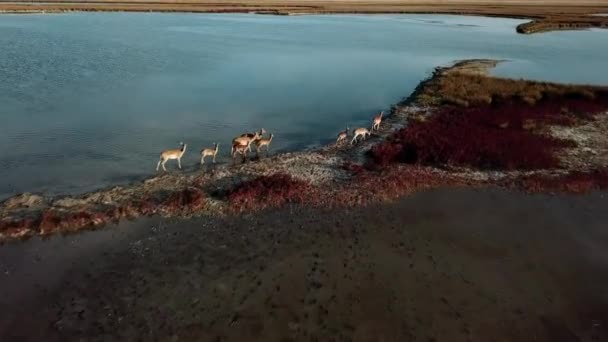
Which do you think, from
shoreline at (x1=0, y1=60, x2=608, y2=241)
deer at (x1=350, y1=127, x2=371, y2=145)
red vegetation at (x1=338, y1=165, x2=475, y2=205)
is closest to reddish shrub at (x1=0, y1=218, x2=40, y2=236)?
shoreline at (x1=0, y1=60, x2=608, y2=241)

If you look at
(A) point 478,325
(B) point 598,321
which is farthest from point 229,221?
(B) point 598,321

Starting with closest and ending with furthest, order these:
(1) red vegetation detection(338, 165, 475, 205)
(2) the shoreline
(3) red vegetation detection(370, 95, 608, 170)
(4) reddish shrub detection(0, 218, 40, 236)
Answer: (4) reddish shrub detection(0, 218, 40, 236), (2) the shoreline, (1) red vegetation detection(338, 165, 475, 205), (3) red vegetation detection(370, 95, 608, 170)

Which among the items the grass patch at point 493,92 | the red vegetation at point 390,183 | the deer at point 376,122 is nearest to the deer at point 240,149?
the red vegetation at point 390,183

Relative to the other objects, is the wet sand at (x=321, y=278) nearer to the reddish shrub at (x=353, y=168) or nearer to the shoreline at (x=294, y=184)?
the shoreline at (x=294, y=184)

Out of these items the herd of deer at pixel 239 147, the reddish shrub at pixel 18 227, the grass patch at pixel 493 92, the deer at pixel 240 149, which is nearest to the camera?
the reddish shrub at pixel 18 227

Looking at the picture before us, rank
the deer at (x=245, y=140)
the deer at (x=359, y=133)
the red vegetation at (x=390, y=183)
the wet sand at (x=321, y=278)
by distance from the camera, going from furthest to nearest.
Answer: the deer at (x=359, y=133), the deer at (x=245, y=140), the red vegetation at (x=390, y=183), the wet sand at (x=321, y=278)

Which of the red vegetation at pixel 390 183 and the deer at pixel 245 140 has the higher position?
the deer at pixel 245 140

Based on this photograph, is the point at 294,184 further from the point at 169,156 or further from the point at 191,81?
the point at 191,81

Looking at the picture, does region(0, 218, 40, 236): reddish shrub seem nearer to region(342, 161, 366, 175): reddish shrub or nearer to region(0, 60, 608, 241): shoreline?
region(0, 60, 608, 241): shoreline
